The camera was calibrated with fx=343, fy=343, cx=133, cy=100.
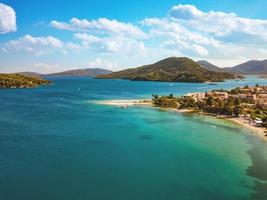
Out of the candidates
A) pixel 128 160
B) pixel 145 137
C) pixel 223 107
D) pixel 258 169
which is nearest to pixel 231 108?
pixel 223 107

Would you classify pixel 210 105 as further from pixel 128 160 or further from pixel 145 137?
pixel 128 160

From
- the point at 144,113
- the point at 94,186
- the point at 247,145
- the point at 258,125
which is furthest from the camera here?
the point at 144,113

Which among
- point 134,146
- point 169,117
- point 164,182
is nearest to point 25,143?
point 134,146

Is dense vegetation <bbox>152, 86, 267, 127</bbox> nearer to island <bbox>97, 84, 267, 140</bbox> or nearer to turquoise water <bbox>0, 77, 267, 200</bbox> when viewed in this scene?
island <bbox>97, 84, 267, 140</bbox>

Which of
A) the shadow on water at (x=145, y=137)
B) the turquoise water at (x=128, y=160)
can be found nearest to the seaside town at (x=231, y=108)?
the turquoise water at (x=128, y=160)

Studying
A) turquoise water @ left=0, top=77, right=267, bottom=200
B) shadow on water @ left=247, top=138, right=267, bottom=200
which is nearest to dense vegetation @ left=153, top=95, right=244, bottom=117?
turquoise water @ left=0, top=77, right=267, bottom=200

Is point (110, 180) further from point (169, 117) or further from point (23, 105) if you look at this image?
point (23, 105)

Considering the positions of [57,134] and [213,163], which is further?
[57,134]

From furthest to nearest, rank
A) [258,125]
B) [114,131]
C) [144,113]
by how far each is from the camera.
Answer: [144,113], [258,125], [114,131]
